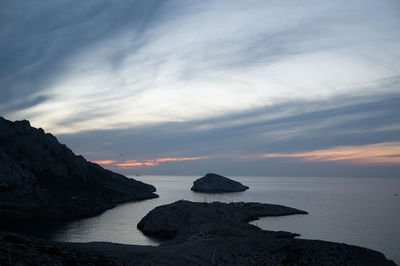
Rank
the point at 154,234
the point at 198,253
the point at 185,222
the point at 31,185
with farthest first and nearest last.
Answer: the point at 31,185 → the point at 185,222 → the point at 154,234 → the point at 198,253

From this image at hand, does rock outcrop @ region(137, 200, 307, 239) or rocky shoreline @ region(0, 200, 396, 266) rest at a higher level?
rocky shoreline @ region(0, 200, 396, 266)

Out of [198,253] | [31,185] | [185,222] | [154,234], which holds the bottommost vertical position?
[154,234]

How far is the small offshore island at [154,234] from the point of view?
1361 inches

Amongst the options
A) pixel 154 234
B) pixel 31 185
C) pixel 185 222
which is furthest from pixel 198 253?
pixel 31 185

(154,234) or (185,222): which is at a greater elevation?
(185,222)

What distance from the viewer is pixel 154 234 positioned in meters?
98.4

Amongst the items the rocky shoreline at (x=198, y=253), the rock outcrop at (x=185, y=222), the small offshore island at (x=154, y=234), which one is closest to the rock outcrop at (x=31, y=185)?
the small offshore island at (x=154, y=234)

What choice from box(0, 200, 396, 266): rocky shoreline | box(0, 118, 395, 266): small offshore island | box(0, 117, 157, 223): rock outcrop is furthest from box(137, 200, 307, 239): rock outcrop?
box(0, 117, 157, 223): rock outcrop

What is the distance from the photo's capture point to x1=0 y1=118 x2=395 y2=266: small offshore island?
34.6 meters

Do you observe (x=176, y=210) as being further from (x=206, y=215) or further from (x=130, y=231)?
(x=130, y=231)

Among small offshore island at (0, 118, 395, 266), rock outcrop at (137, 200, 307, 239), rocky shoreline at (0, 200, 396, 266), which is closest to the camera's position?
rocky shoreline at (0, 200, 396, 266)

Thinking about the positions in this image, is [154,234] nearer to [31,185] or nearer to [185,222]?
[185,222]

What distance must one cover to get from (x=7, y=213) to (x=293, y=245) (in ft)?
390

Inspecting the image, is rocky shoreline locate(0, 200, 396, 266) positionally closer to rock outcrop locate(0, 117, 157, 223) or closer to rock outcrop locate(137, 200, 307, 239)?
rock outcrop locate(137, 200, 307, 239)
